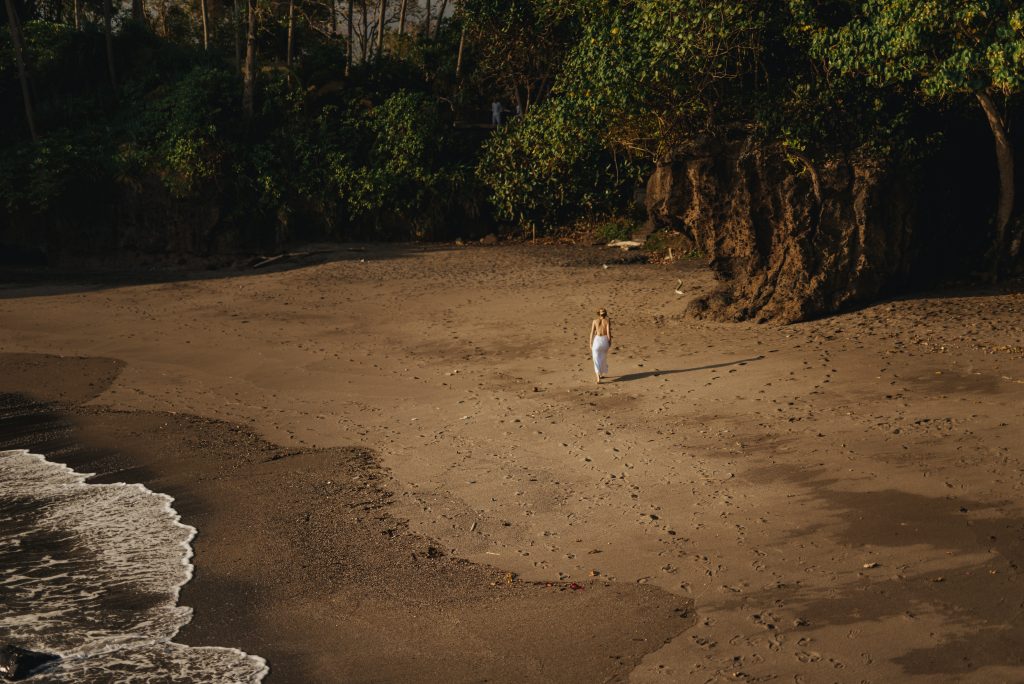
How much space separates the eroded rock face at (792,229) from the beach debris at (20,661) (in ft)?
44.6

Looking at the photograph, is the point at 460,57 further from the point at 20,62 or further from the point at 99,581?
the point at 99,581

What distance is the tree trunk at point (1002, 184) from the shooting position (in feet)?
60.4

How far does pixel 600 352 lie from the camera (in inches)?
642

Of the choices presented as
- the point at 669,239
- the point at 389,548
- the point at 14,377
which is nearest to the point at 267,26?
the point at 669,239

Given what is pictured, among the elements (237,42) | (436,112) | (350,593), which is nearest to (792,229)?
(350,593)

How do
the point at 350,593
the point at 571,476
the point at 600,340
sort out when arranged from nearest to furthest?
the point at 350,593, the point at 571,476, the point at 600,340

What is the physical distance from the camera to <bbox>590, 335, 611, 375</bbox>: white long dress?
53.2 ft

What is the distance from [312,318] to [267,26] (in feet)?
63.3

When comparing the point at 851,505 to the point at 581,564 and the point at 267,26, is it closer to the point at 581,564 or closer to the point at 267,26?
the point at 581,564

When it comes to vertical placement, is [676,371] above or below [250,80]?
below

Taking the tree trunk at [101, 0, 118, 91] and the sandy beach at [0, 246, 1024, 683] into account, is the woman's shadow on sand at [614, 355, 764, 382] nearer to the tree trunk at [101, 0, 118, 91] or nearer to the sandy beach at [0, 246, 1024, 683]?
the sandy beach at [0, 246, 1024, 683]

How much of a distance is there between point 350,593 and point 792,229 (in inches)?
488

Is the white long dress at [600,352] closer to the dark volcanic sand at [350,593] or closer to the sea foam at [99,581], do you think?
the dark volcanic sand at [350,593]

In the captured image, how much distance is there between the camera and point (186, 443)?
1531 cm
